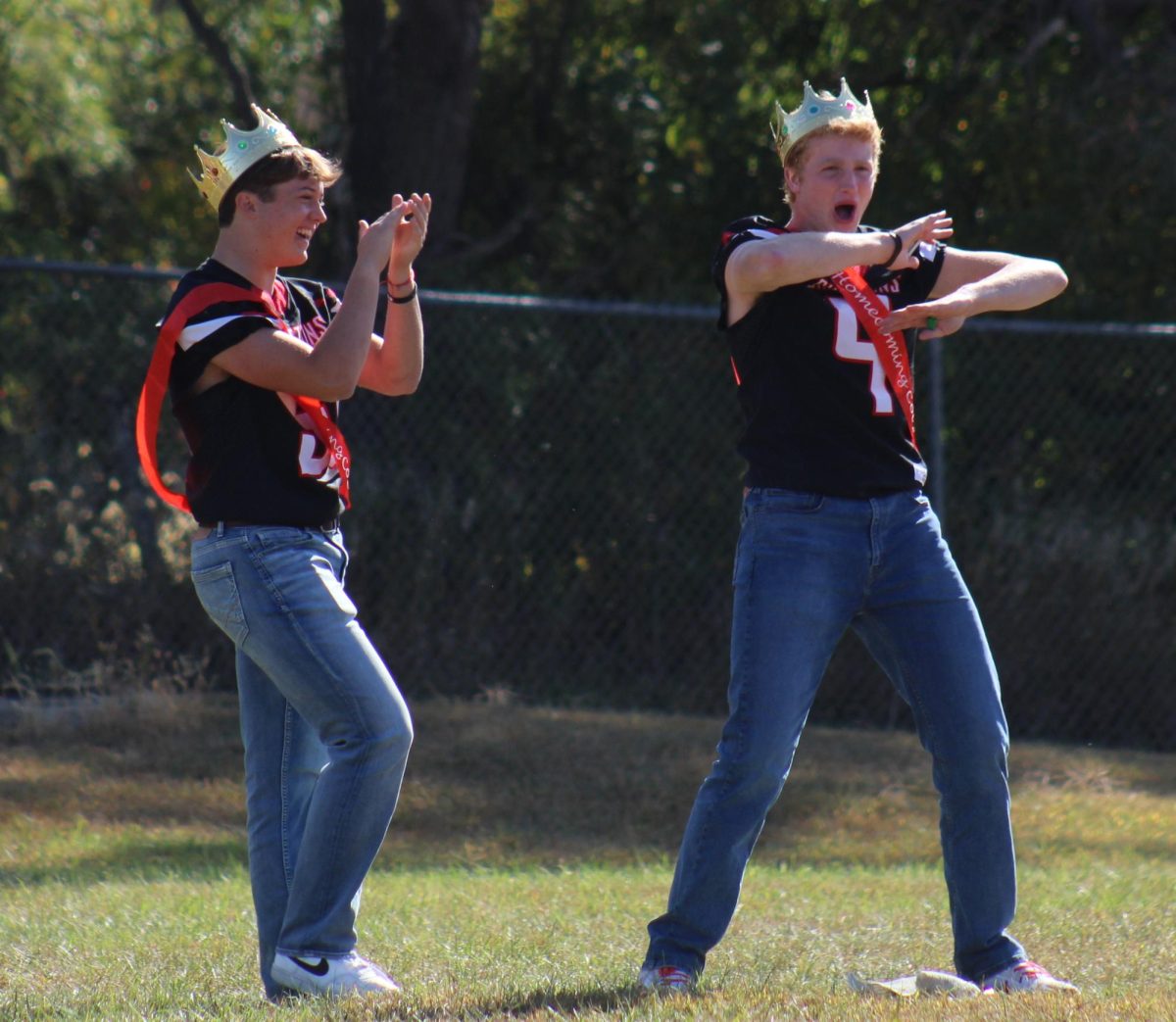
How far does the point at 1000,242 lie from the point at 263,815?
291 inches

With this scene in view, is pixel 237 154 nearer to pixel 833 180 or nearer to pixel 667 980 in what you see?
pixel 833 180

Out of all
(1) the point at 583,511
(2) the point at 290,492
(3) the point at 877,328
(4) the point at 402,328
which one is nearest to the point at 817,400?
(3) the point at 877,328

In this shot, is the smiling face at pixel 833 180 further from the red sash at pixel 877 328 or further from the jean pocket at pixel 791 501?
the jean pocket at pixel 791 501

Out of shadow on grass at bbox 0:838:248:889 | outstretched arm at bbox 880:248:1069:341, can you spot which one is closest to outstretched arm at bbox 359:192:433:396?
outstretched arm at bbox 880:248:1069:341

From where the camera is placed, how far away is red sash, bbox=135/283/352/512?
3.32m

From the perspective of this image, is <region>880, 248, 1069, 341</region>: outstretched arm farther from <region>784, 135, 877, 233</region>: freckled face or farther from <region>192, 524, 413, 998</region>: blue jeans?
<region>192, 524, 413, 998</region>: blue jeans

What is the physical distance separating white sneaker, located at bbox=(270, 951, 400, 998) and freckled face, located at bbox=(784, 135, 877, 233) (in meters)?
1.95

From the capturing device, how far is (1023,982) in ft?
11.4

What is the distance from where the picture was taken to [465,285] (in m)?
9.85

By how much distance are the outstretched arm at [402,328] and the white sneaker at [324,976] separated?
130cm

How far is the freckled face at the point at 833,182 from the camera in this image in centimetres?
356

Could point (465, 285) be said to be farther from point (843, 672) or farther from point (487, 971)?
point (487, 971)

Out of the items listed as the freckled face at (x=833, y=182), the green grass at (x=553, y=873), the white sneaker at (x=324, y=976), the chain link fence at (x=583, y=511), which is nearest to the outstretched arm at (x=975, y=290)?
the freckled face at (x=833, y=182)

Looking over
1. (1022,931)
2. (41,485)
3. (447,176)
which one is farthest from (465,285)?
(1022,931)
